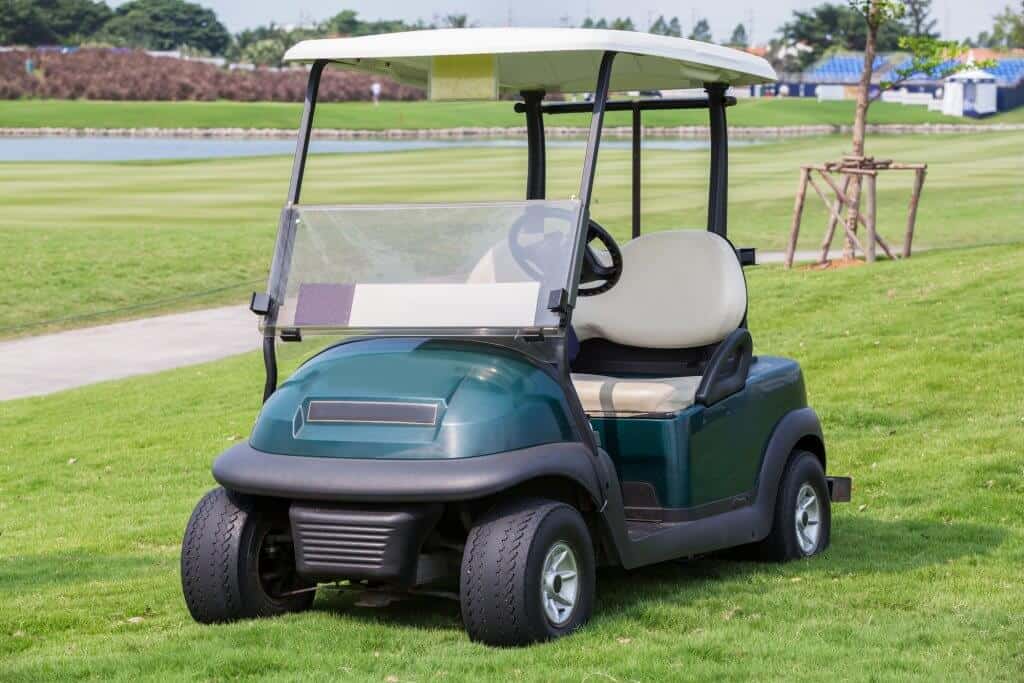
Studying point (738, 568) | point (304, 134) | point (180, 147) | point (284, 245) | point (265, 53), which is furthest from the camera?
point (265, 53)

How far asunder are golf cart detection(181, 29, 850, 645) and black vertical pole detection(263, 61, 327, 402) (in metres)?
0.01

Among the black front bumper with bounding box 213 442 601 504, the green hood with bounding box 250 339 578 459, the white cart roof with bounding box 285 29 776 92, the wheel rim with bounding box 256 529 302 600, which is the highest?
the white cart roof with bounding box 285 29 776 92

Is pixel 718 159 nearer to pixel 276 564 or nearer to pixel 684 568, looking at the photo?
pixel 684 568

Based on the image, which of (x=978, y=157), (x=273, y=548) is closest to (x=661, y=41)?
(x=273, y=548)

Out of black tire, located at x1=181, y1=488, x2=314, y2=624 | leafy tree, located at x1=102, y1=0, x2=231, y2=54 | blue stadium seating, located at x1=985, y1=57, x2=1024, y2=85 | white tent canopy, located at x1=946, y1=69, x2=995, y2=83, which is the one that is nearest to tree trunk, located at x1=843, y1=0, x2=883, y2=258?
black tire, located at x1=181, y1=488, x2=314, y2=624

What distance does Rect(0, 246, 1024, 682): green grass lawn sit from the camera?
15.5 ft

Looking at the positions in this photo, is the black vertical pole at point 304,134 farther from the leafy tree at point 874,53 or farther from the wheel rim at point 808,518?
the leafy tree at point 874,53

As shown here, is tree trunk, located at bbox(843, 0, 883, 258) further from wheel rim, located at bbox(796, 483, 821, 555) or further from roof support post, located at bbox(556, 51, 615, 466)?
roof support post, located at bbox(556, 51, 615, 466)

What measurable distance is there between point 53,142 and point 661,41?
2156 inches

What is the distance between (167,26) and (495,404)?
463 ft

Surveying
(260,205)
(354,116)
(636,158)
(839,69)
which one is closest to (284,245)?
(636,158)

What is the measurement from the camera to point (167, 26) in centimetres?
14038

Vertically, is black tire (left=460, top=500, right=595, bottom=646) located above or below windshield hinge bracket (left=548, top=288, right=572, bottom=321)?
below

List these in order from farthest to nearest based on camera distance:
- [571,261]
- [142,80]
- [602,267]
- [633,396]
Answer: [142,80] → [602,267] → [633,396] → [571,261]
